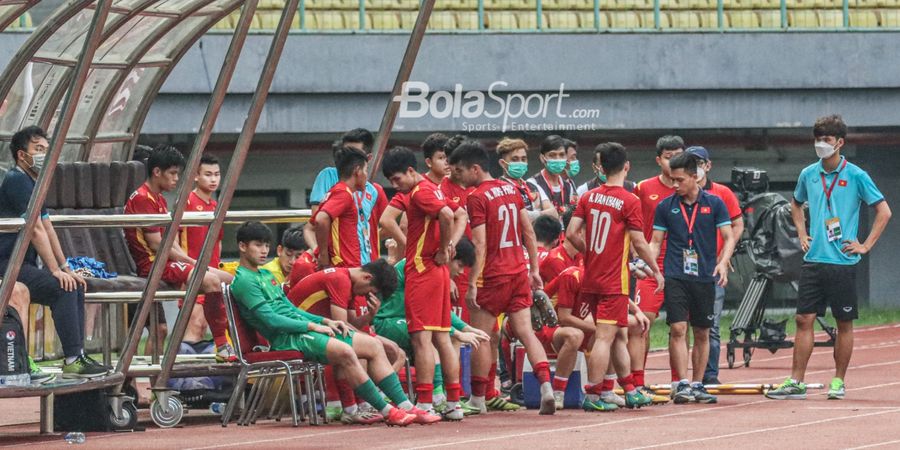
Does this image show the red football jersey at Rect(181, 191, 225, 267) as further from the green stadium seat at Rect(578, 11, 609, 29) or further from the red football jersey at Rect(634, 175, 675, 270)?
the green stadium seat at Rect(578, 11, 609, 29)

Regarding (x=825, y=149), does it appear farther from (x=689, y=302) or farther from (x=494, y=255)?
(x=494, y=255)

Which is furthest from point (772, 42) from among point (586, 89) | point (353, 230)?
point (353, 230)

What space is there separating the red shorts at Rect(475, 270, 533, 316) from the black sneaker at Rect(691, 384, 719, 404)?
1497 millimetres

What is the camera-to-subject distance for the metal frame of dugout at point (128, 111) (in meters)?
10.9

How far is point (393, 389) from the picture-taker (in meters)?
12.0

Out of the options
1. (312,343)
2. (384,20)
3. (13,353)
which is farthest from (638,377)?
(384,20)

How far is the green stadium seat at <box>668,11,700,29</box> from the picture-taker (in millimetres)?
26141

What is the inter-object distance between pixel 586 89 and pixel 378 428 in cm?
1316

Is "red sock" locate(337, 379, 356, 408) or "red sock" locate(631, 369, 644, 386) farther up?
"red sock" locate(631, 369, 644, 386)

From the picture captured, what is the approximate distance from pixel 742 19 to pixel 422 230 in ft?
50.0

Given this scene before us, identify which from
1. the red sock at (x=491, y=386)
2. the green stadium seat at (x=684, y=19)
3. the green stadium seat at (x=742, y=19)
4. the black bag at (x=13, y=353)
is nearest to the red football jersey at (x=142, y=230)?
the black bag at (x=13, y=353)

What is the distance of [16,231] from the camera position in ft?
36.0

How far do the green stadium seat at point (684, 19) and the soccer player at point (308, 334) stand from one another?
1487 centimetres

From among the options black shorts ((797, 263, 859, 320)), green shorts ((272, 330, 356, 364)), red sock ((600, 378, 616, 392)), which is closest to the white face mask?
black shorts ((797, 263, 859, 320))
